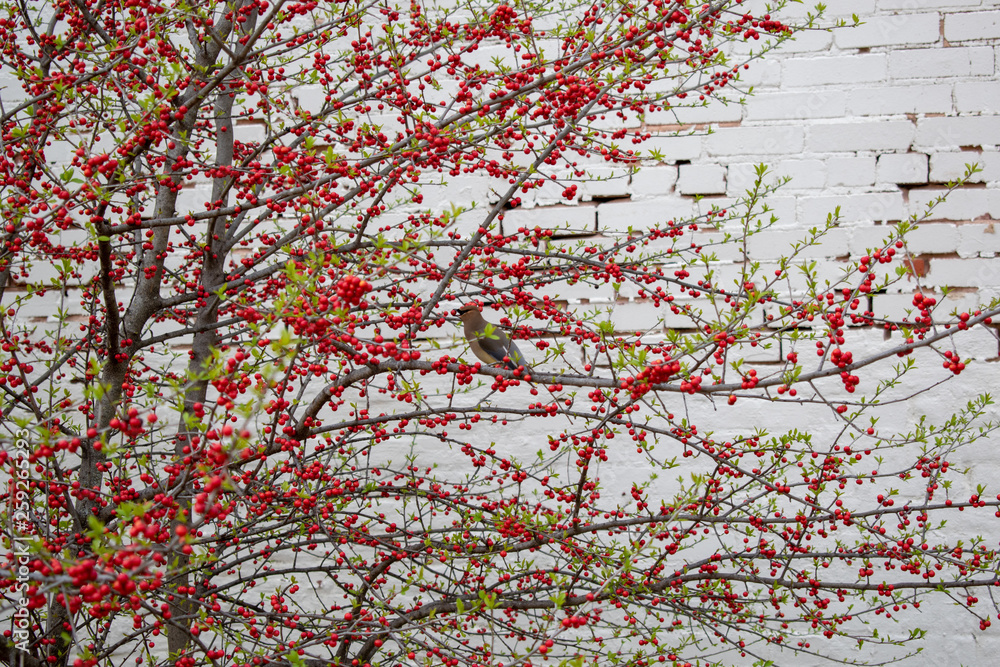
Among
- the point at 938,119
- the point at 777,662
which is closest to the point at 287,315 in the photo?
the point at 777,662

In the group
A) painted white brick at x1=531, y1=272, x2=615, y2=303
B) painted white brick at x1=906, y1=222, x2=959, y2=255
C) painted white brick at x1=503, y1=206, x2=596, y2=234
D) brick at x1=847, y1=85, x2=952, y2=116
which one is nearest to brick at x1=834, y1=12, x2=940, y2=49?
brick at x1=847, y1=85, x2=952, y2=116

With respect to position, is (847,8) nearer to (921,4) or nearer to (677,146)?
(921,4)

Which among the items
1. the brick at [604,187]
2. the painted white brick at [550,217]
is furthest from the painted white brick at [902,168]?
the painted white brick at [550,217]

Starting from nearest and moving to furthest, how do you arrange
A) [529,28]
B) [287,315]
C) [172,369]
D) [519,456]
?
[287,315], [529,28], [519,456], [172,369]

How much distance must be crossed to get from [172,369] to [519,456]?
4.10 feet

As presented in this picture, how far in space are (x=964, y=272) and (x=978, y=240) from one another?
11cm

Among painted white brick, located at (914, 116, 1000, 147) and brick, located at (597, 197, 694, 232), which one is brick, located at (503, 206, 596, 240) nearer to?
brick, located at (597, 197, 694, 232)

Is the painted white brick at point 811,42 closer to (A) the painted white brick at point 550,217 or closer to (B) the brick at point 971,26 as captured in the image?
(B) the brick at point 971,26

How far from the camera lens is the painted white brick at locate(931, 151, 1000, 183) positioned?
7.80 ft

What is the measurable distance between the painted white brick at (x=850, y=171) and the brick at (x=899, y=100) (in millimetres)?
148

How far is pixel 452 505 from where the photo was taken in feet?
6.40

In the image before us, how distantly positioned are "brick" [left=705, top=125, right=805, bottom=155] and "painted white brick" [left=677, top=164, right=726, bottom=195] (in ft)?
0.18

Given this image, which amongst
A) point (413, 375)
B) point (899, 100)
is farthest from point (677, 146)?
point (413, 375)

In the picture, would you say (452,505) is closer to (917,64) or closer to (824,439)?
(824,439)
